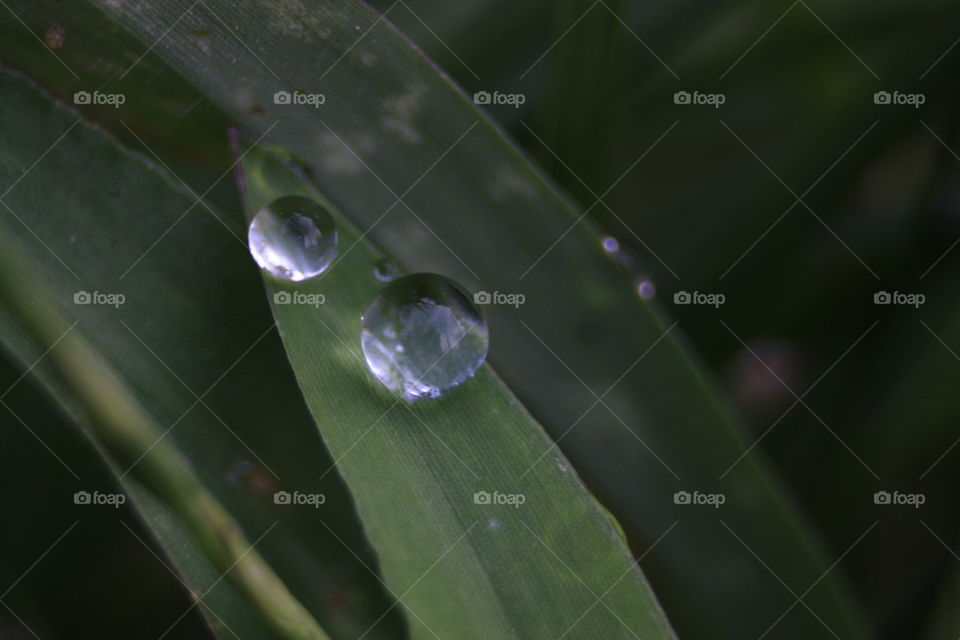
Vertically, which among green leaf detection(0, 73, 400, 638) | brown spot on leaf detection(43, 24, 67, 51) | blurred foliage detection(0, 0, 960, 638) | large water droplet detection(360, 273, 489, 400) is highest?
blurred foliage detection(0, 0, 960, 638)

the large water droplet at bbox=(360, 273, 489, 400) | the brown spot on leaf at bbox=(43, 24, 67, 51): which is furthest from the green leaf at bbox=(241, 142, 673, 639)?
the brown spot on leaf at bbox=(43, 24, 67, 51)

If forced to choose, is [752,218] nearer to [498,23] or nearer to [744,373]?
[744,373]

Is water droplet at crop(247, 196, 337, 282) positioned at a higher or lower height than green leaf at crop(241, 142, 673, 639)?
higher

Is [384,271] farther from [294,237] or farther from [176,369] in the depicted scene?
[176,369]

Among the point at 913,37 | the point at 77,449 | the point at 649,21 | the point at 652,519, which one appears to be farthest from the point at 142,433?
the point at 913,37

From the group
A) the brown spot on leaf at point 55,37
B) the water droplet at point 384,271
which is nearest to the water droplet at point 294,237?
the water droplet at point 384,271

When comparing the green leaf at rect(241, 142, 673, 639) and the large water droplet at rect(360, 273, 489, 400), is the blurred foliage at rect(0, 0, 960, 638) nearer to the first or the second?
the large water droplet at rect(360, 273, 489, 400)

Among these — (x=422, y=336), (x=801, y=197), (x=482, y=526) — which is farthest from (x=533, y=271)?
(x=801, y=197)
